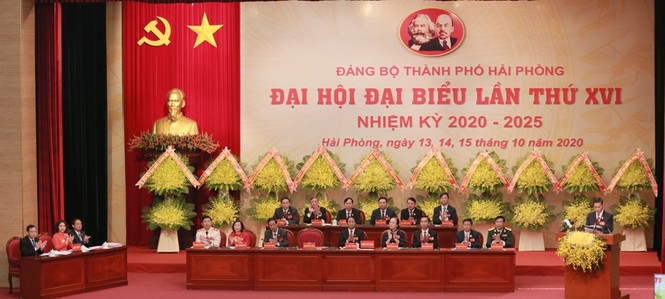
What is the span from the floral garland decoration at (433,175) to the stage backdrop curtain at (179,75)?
10.1 ft

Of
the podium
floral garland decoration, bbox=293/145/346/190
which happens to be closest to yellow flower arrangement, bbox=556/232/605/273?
the podium

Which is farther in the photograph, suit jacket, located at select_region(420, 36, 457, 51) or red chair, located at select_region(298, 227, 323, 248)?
suit jacket, located at select_region(420, 36, 457, 51)

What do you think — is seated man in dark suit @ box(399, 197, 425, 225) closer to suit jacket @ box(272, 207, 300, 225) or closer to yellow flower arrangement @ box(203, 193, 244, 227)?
suit jacket @ box(272, 207, 300, 225)

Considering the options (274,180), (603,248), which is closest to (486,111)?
(274,180)

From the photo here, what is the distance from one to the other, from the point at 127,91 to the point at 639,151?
8.30 m

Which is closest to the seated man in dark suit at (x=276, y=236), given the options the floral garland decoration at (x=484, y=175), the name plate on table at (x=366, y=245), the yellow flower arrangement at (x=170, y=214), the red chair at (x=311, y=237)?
the red chair at (x=311, y=237)

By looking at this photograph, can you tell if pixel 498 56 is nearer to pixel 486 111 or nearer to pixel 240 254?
pixel 486 111

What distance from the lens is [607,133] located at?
16547 millimetres

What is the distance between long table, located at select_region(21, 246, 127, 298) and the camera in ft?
41.5

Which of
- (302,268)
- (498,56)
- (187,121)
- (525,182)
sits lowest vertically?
(302,268)

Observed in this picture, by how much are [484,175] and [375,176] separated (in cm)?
170

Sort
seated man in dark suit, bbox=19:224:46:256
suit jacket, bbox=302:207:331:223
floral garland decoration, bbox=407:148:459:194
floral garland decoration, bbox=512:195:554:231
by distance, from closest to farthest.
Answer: seated man in dark suit, bbox=19:224:46:256
suit jacket, bbox=302:207:331:223
floral garland decoration, bbox=512:195:554:231
floral garland decoration, bbox=407:148:459:194

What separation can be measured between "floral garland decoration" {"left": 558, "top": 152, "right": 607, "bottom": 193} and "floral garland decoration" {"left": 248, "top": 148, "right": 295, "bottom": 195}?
432 cm

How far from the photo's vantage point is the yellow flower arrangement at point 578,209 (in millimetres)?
16094
